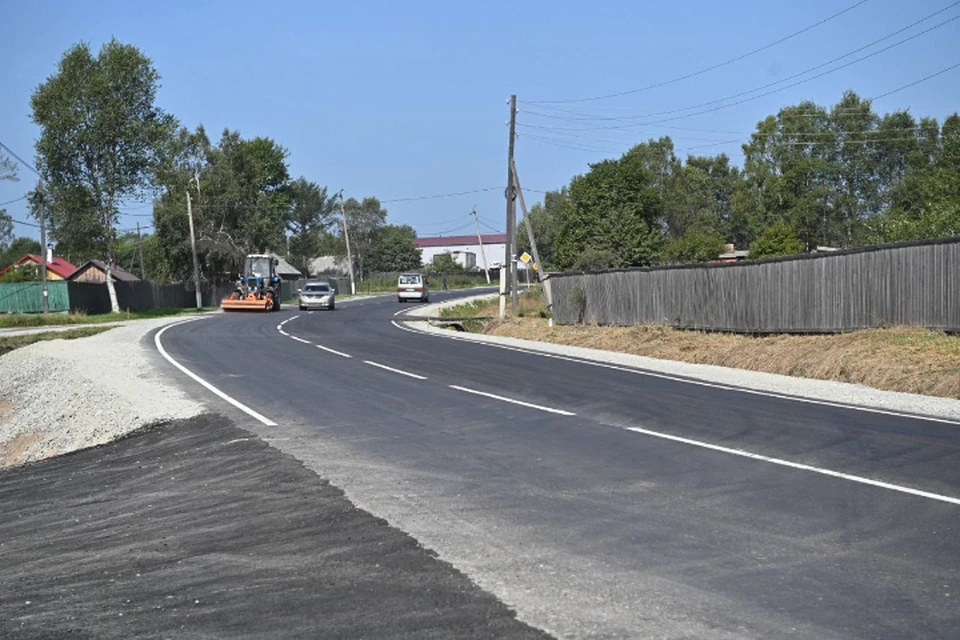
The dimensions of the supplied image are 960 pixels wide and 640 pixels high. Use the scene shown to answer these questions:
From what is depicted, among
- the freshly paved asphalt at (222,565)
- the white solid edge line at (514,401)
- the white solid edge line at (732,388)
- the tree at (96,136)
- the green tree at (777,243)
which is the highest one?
the tree at (96,136)

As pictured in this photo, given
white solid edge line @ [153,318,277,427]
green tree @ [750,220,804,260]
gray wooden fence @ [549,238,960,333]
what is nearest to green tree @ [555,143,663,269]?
green tree @ [750,220,804,260]

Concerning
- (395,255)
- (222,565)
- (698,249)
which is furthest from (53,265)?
(222,565)

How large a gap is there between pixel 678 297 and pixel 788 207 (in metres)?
52.6

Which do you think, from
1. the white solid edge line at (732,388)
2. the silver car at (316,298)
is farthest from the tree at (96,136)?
the white solid edge line at (732,388)

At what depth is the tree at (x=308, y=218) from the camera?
15000 cm

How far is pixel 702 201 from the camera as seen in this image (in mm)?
101125

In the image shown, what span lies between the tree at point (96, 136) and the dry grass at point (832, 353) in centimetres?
4166

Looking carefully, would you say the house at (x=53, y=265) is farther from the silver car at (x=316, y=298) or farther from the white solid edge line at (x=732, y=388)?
the white solid edge line at (x=732, y=388)

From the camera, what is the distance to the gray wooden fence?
20.7m

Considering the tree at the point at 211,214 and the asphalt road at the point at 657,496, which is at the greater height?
the tree at the point at 211,214

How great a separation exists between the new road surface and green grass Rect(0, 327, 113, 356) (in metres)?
22.6

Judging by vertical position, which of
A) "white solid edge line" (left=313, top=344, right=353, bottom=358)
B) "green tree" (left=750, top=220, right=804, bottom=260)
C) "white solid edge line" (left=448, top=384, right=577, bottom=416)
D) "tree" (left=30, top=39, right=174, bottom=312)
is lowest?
"white solid edge line" (left=313, top=344, right=353, bottom=358)

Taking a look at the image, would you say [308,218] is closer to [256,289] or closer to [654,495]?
[256,289]

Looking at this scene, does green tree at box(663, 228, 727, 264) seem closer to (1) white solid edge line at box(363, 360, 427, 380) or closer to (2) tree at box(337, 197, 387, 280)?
(1) white solid edge line at box(363, 360, 427, 380)
